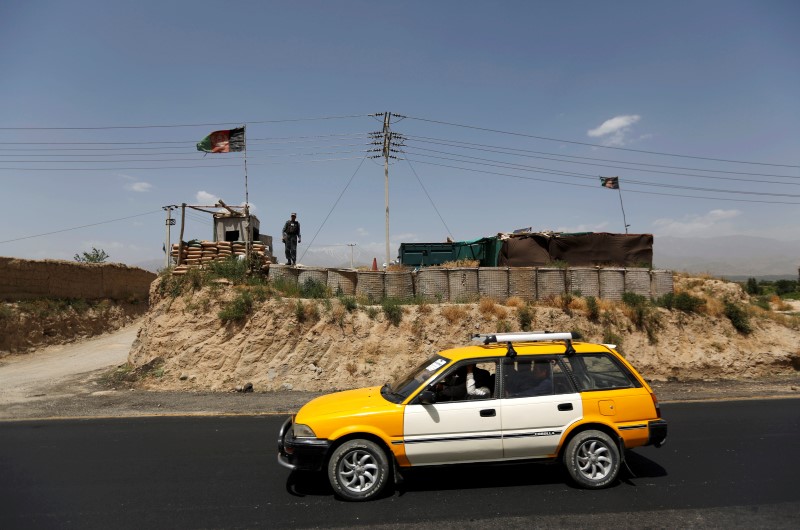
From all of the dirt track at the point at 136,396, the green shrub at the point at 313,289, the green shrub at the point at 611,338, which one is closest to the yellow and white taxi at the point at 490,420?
the dirt track at the point at 136,396

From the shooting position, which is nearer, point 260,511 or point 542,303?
point 260,511

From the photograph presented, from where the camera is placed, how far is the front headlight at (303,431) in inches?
201

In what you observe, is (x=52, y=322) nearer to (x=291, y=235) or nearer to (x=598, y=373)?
(x=291, y=235)

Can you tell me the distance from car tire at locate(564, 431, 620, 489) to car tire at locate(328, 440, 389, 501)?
212cm

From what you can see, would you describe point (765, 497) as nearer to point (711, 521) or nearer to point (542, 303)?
point (711, 521)

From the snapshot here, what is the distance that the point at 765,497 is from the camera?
5.03 m

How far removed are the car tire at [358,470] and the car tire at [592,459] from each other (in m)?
2.12

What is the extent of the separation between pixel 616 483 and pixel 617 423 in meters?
0.71

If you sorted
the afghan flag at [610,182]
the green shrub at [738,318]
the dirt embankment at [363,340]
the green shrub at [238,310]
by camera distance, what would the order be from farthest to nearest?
the afghan flag at [610,182] → the green shrub at [738,318] → the green shrub at [238,310] → the dirt embankment at [363,340]

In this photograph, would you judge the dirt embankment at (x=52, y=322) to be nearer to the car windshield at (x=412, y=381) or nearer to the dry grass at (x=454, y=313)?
the dry grass at (x=454, y=313)

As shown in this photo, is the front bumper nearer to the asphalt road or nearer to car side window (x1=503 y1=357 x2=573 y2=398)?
the asphalt road


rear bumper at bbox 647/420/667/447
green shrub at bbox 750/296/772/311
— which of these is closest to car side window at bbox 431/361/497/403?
rear bumper at bbox 647/420/667/447

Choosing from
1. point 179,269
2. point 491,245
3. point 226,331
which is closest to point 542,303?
point 491,245

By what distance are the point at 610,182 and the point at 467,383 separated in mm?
24619
